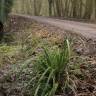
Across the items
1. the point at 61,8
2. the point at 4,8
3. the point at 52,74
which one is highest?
the point at 4,8

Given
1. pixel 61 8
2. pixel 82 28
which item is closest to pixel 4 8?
pixel 82 28

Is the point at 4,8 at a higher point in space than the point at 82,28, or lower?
higher

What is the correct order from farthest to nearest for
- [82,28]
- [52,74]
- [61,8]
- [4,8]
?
[61,8], [82,28], [4,8], [52,74]

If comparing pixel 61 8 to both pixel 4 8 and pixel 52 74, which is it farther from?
pixel 52 74

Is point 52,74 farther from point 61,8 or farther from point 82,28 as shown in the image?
point 61,8

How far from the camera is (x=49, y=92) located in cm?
720

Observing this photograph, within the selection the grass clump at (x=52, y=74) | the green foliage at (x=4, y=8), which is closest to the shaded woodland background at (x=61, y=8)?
the green foliage at (x=4, y=8)

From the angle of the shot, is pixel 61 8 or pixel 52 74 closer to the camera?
pixel 52 74

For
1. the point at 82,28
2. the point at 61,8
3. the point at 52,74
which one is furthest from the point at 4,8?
the point at 61,8

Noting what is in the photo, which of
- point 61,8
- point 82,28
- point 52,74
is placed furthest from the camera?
point 61,8

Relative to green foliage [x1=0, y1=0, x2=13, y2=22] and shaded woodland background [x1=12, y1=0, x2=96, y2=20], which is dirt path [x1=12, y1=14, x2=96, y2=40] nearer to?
green foliage [x1=0, y1=0, x2=13, y2=22]

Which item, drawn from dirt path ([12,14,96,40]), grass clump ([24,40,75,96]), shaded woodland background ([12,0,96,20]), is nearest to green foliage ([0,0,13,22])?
dirt path ([12,14,96,40])

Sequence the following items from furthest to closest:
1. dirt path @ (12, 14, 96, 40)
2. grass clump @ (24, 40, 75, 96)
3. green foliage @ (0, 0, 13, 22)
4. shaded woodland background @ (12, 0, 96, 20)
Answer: shaded woodland background @ (12, 0, 96, 20), green foliage @ (0, 0, 13, 22), dirt path @ (12, 14, 96, 40), grass clump @ (24, 40, 75, 96)

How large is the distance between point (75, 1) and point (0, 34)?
13.5m
